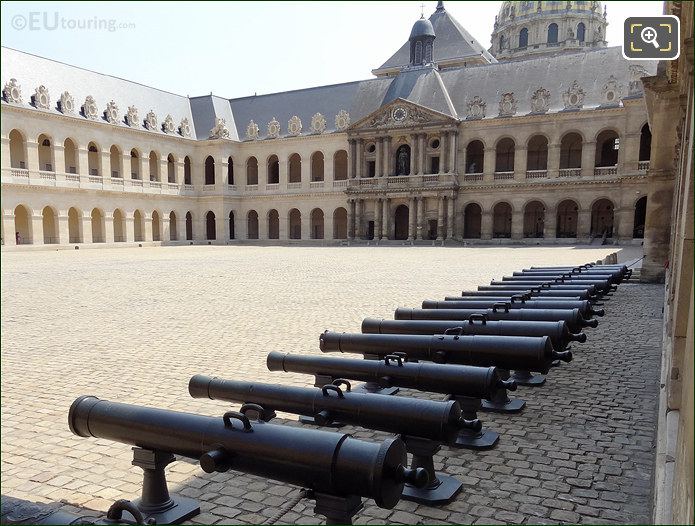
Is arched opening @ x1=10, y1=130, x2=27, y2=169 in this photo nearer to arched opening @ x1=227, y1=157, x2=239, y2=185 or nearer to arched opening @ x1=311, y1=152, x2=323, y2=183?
arched opening @ x1=227, y1=157, x2=239, y2=185

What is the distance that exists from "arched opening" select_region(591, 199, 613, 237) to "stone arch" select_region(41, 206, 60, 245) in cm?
3995

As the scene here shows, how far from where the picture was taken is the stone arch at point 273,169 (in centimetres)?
5281

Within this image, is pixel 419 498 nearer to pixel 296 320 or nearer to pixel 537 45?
pixel 296 320

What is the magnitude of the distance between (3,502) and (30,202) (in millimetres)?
40302

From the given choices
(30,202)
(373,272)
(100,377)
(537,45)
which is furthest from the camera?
(537,45)

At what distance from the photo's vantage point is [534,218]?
146 feet

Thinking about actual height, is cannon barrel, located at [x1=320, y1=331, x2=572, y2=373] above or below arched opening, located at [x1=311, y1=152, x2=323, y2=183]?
below

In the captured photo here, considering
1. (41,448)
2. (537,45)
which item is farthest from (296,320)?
(537,45)

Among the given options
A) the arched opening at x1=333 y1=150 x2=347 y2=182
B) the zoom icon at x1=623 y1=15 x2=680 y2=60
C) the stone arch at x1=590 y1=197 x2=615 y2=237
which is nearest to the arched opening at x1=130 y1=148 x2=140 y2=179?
the arched opening at x1=333 y1=150 x2=347 y2=182

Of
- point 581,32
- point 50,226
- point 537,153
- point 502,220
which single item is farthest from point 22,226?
point 581,32

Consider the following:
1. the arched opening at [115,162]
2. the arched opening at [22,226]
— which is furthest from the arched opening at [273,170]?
the arched opening at [22,226]

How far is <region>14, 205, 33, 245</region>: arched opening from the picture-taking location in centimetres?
3781

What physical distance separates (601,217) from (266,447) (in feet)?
144

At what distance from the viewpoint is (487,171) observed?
43156 mm
